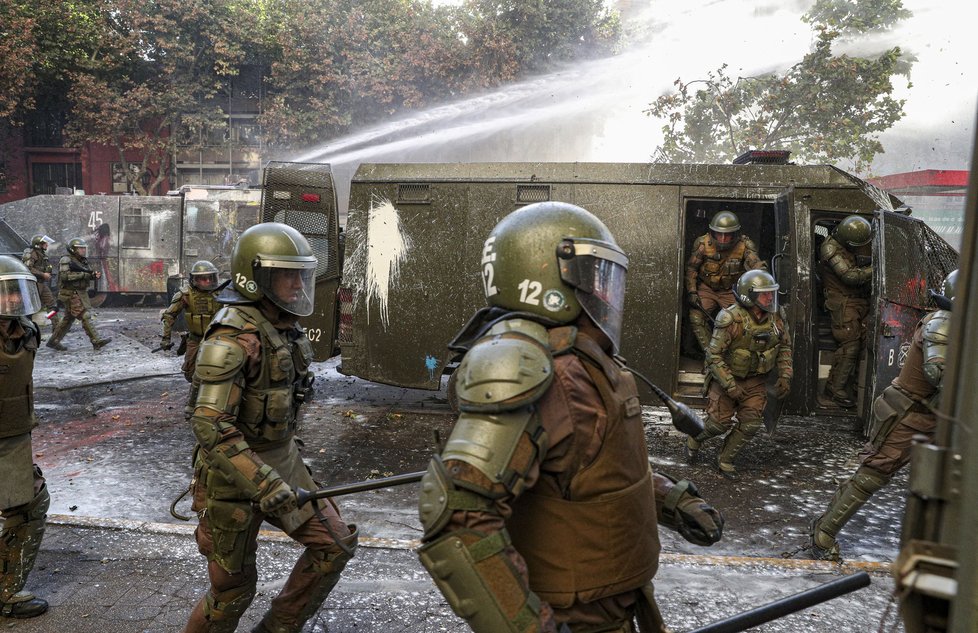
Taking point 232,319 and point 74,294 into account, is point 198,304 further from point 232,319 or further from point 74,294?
point 74,294

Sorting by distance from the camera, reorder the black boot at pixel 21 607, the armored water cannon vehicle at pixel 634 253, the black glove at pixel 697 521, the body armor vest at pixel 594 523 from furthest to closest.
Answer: the armored water cannon vehicle at pixel 634 253 → the black boot at pixel 21 607 → the black glove at pixel 697 521 → the body armor vest at pixel 594 523

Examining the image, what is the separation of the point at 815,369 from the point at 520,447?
6858 millimetres

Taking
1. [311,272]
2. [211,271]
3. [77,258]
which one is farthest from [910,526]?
[77,258]

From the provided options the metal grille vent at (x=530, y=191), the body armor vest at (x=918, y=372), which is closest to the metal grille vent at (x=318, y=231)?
the metal grille vent at (x=530, y=191)

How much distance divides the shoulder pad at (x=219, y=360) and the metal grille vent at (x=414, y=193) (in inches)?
202

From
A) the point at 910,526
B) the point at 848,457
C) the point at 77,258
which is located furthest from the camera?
the point at 77,258

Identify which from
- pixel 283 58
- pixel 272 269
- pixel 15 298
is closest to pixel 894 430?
pixel 272 269

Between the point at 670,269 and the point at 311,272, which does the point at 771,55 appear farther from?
the point at 311,272

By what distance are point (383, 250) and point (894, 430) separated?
554 centimetres

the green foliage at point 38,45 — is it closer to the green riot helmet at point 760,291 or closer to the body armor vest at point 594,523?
the green riot helmet at point 760,291

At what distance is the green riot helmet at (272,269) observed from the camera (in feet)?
10.9

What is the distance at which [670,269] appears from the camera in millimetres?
7547

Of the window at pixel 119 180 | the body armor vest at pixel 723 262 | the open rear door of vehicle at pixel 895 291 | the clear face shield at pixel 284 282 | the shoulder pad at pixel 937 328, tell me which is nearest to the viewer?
the clear face shield at pixel 284 282

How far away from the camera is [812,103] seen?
651 inches
